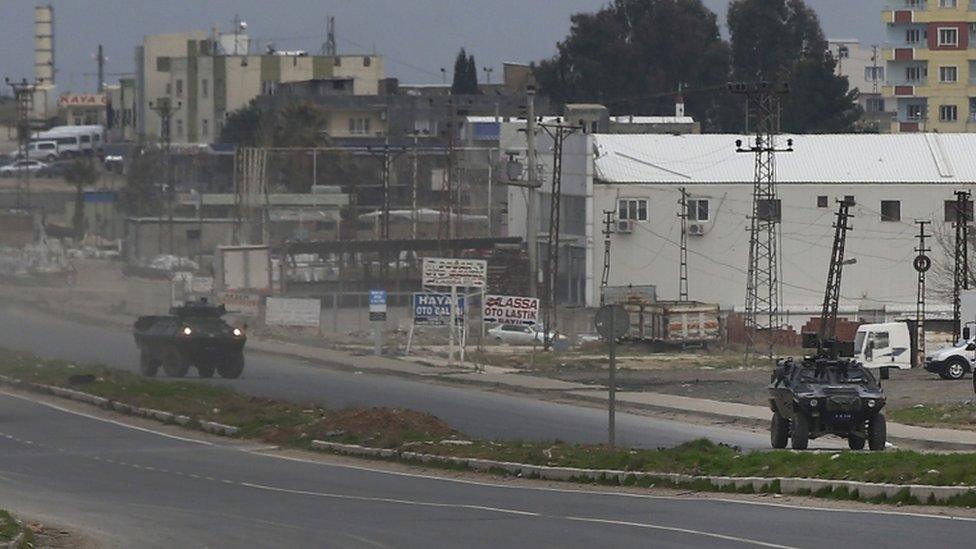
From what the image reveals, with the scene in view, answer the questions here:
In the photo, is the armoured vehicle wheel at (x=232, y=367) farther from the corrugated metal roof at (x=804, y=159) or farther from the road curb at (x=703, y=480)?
the corrugated metal roof at (x=804, y=159)

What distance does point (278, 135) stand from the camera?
138 meters

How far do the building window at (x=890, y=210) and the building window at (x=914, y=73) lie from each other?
52822 millimetres

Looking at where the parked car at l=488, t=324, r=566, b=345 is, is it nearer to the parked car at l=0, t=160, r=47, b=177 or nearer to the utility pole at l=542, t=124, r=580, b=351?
the utility pole at l=542, t=124, r=580, b=351

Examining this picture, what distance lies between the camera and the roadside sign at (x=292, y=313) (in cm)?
7706

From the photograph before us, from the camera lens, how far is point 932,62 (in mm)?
141375

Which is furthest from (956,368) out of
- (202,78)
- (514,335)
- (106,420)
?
(202,78)

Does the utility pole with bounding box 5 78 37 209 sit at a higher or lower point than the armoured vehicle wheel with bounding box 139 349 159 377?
higher

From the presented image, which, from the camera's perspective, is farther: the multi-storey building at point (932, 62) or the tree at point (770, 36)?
the tree at point (770, 36)

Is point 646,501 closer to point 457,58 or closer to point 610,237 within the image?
point 610,237

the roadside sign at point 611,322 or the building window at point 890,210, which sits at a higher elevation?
the building window at point 890,210

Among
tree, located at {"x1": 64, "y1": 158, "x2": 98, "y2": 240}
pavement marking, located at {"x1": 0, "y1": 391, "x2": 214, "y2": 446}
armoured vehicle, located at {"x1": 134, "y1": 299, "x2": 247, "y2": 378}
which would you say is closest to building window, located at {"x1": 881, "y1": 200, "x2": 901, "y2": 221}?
armoured vehicle, located at {"x1": 134, "y1": 299, "x2": 247, "y2": 378}

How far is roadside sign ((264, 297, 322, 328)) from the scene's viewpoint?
253 ft

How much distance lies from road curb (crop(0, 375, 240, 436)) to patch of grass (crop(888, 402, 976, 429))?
15.0 meters

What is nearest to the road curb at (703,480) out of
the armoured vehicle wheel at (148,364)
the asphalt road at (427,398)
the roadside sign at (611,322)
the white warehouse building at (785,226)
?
the roadside sign at (611,322)
